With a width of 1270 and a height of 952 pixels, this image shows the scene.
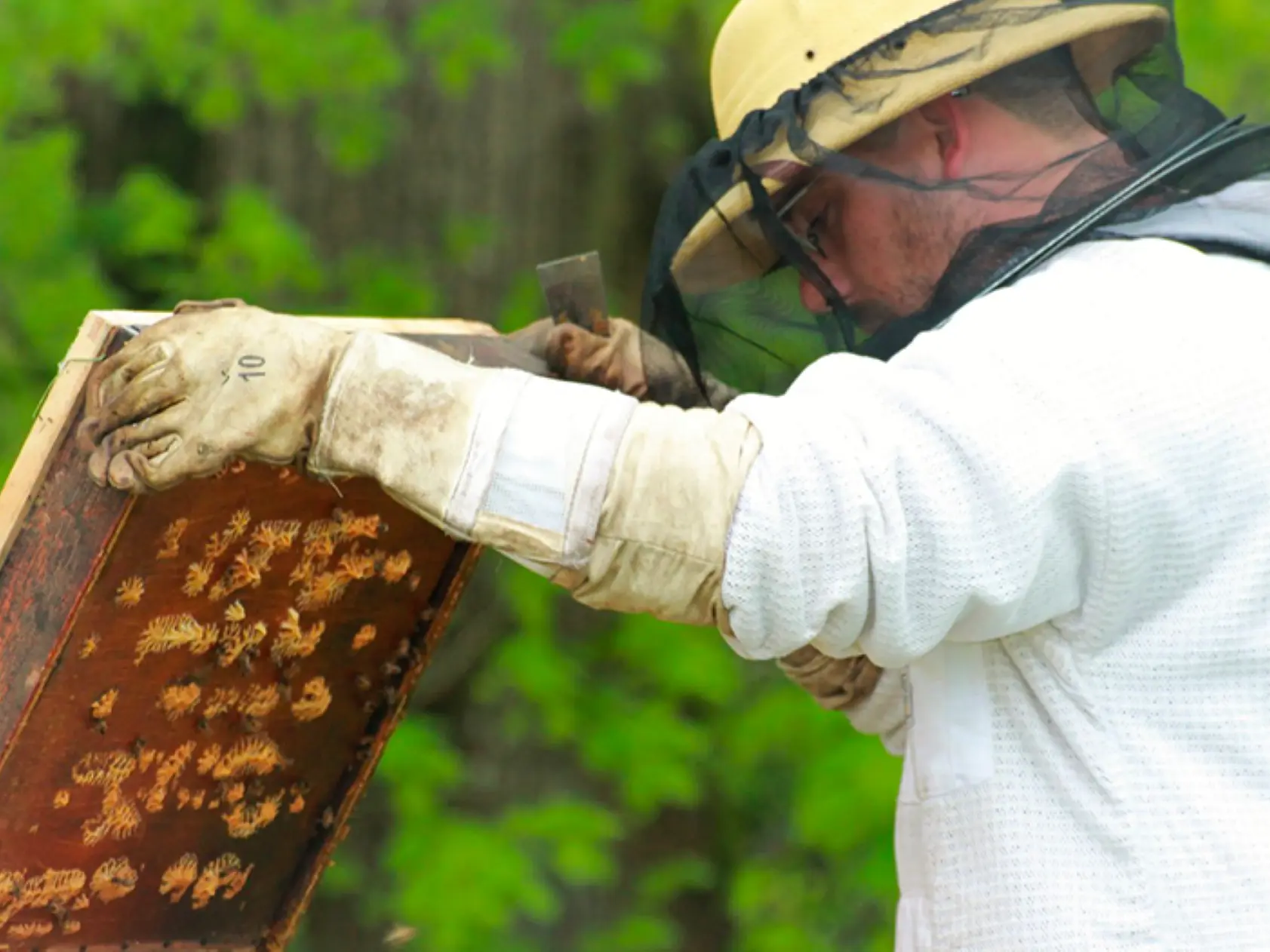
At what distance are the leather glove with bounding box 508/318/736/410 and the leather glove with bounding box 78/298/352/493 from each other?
54 centimetres

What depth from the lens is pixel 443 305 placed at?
505cm

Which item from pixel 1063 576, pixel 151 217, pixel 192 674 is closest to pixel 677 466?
pixel 1063 576

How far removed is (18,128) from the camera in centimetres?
473

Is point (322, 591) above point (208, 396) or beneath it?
beneath

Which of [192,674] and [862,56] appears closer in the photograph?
[862,56]

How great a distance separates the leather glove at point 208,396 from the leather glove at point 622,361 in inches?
21.1

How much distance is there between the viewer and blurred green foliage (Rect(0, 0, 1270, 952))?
444 cm

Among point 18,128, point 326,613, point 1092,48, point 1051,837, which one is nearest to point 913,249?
point 1092,48

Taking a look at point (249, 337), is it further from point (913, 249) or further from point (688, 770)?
point (688, 770)

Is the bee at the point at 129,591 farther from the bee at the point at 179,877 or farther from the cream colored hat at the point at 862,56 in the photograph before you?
the cream colored hat at the point at 862,56

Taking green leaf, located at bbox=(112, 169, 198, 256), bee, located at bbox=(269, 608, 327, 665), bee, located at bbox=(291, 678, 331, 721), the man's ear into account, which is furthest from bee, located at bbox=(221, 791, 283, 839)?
green leaf, located at bbox=(112, 169, 198, 256)

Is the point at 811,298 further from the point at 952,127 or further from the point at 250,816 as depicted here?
the point at 250,816

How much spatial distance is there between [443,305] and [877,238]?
10.4 feet

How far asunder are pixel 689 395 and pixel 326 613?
0.59 meters
